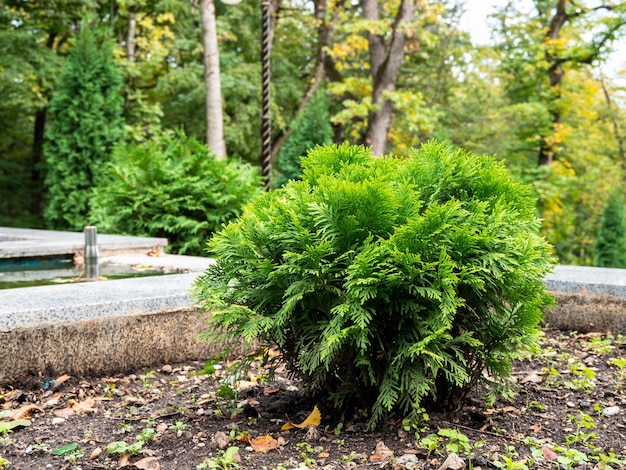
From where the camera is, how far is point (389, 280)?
2.38 meters

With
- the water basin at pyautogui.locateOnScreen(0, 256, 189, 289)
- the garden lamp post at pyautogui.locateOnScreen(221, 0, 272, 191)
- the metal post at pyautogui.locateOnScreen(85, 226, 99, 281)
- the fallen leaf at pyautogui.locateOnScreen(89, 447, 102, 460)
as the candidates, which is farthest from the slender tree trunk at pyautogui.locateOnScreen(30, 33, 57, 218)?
the fallen leaf at pyautogui.locateOnScreen(89, 447, 102, 460)

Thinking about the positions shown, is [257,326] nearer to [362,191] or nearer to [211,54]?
[362,191]

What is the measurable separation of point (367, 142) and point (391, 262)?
491 inches

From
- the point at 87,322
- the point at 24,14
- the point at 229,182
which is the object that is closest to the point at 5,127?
the point at 24,14

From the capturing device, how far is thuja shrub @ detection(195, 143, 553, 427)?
7.84 feet

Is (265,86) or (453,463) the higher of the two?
(265,86)

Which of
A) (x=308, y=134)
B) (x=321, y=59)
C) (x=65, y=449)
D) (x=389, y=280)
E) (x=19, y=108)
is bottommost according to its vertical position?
(x=65, y=449)

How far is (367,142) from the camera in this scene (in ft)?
48.1

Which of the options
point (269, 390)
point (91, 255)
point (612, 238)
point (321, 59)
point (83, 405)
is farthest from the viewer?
point (612, 238)

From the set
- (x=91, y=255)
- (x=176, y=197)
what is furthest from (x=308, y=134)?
(x=91, y=255)

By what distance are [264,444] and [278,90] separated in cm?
1615

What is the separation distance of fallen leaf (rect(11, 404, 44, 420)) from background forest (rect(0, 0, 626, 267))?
4503mm

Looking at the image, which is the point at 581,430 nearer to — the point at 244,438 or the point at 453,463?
the point at 453,463

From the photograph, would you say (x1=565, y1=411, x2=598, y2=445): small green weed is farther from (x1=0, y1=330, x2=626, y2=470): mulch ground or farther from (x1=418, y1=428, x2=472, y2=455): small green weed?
(x1=418, y1=428, x2=472, y2=455): small green weed
